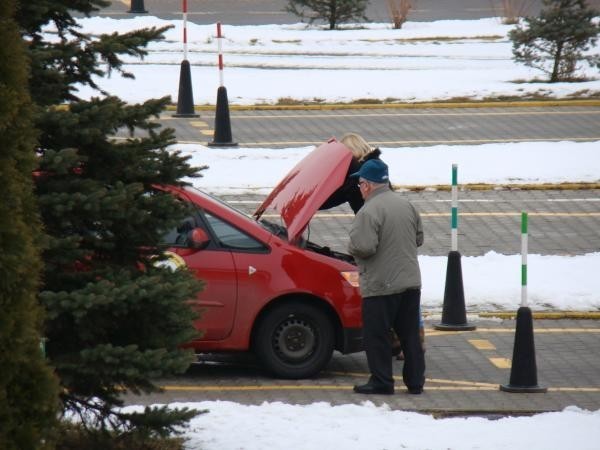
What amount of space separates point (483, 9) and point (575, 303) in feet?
77.2

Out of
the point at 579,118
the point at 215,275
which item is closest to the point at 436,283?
the point at 215,275

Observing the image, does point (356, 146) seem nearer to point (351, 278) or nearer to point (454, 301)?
point (351, 278)

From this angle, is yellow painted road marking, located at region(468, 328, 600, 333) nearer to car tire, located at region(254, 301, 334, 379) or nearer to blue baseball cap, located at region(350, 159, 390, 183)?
car tire, located at region(254, 301, 334, 379)

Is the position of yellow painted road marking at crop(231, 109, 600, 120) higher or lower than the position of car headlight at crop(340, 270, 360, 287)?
higher

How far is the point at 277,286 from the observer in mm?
9773

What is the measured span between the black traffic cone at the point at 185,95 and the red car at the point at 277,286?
10396 millimetres

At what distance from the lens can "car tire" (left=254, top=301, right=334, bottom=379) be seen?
388 inches

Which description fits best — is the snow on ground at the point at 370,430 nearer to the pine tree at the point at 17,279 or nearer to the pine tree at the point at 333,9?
the pine tree at the point at 17,279

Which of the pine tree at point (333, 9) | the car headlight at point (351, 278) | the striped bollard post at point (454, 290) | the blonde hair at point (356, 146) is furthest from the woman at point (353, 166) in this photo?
the pine tree at point (333, 9)

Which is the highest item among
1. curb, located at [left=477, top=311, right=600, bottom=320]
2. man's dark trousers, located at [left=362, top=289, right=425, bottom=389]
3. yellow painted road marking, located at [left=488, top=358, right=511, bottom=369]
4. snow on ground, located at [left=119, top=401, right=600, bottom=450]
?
man's dark trousers, located at [left=362, top=289, right=425, bottom=389]

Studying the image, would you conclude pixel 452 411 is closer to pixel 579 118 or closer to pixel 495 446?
pixel 495 446

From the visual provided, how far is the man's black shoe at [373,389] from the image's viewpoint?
9445 millimetres

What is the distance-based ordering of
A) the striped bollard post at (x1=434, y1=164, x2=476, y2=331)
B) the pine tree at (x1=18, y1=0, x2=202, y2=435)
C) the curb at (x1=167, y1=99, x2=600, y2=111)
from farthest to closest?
the curb at (x1=167, y1=99, x2=600, y2=111), the striped bollard post at (x1=434, y1=164, x2=476, y2=331), the pine tree at (x1=18, y1=0, x2=202, y2=435)

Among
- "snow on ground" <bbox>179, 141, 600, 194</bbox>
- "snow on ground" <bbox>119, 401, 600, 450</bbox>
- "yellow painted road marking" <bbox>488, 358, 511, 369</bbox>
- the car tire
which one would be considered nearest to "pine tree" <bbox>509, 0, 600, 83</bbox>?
"snow on ground" <bbox>179, 141, 600, 194</bbox>
